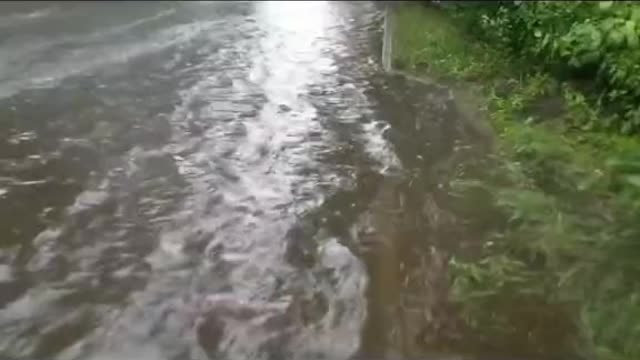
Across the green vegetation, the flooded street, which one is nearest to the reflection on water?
the flooded street

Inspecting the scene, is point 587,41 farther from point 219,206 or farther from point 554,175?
point 219,206

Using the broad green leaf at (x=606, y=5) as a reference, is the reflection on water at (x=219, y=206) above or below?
below

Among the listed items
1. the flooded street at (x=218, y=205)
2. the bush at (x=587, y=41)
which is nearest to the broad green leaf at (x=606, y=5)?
the bush at (x=587, y=41)

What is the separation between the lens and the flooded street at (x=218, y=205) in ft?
16.2

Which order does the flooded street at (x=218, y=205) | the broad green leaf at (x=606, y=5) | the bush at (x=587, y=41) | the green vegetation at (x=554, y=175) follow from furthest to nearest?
1. the broad green leaf at (x=606, y=5)
2. the bush at (x=587, y=41)
3. the green vegetation at (x=554, y=175)
4. the flooded street at (x=218, y=205)

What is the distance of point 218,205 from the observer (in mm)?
6672

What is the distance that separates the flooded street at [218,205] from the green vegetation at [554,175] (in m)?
0.32

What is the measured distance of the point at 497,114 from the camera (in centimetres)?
909

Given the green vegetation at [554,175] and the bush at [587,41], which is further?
the bush at [587,41]

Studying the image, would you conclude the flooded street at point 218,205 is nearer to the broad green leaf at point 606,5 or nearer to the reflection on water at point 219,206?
the reflection on water at point 219,206

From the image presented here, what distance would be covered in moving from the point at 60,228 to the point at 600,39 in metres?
6.42

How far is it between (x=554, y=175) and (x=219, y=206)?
9.16 ft

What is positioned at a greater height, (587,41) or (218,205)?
(587,41)

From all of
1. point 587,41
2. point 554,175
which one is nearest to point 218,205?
point 554,175
